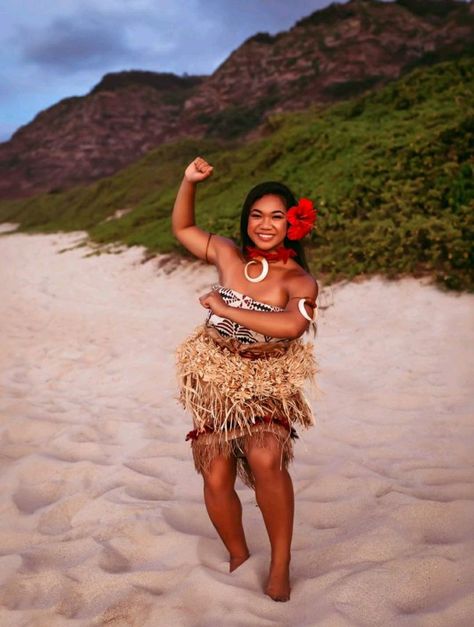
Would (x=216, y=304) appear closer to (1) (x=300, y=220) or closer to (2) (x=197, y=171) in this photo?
(1) (x=300, y=220)

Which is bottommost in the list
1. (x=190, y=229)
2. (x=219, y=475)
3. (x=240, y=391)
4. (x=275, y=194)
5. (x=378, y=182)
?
(x=219, y=475)

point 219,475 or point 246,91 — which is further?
point 246,91

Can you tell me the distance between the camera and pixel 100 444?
12.4 feet

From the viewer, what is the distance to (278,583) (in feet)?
6.95

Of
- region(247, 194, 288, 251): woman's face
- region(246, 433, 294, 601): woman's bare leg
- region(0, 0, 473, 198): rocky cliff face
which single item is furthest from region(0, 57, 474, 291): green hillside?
region(0, 0, 473, 198): rocky cliff face

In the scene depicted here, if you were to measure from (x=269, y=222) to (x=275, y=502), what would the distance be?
113cm

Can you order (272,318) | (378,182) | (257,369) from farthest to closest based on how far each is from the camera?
(378,182) < (257,369) < (272,318)

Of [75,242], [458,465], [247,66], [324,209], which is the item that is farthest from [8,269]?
[247,66]

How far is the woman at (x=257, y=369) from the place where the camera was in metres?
2.10

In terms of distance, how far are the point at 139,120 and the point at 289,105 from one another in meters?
25.3

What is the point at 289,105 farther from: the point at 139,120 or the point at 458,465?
the point at 458,465

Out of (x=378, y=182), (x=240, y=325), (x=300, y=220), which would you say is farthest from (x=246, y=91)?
(x=240, y=325)

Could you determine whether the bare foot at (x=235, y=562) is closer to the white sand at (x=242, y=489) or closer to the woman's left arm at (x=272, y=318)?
the white sand at (x=242, y=489)

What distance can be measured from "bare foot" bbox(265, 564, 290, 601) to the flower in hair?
1341mm
